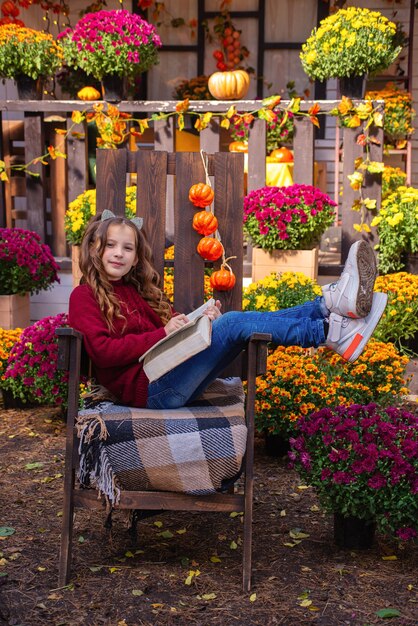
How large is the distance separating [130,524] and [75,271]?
102 inches

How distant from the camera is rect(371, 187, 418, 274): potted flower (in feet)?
17.2

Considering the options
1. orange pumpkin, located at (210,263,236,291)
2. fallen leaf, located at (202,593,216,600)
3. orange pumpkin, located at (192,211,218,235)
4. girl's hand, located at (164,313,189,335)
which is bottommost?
fallen leaf, located at (202,593,216,600)

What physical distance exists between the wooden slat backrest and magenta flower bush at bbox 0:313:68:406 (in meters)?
0.94

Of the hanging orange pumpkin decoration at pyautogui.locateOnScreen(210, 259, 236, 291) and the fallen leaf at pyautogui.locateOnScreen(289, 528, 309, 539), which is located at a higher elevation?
the hanging orange pumpkin decoration at pyautogui.locateOnScreen(210, 259, 236, 291)

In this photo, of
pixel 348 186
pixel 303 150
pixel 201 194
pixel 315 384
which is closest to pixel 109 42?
pixel 303 150

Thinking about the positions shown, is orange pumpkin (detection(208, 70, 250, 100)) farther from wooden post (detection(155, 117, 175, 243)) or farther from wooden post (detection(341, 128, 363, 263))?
wooden post (detection(341, 128, 363, 263))

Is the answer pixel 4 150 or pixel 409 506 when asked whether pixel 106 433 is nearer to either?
pixel 409 506

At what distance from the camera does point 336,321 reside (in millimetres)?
2883

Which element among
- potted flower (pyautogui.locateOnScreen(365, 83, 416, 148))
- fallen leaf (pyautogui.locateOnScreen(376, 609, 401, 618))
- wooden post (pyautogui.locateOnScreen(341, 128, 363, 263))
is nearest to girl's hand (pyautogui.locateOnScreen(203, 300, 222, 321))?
fallen leaf (pyautogui.locateOnScreen(376, 609, 401, 618))

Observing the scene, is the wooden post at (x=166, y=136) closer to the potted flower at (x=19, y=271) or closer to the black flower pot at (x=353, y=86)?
the potted flower at (x=19, y=271)

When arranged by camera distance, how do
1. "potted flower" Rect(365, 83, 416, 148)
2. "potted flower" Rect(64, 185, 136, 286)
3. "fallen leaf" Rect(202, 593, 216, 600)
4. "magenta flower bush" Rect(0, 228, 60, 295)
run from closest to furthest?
"fallen leaf" Rect(202, 593, 216, 600)
"magenta flower bush" Rect(0, 228, 60, 295)
"potted flower" Rect(64, 185, 136, 286)
"potted flower" Rect(365, 83, 416, 148)

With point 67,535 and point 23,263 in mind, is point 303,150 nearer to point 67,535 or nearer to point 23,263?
point 23,263

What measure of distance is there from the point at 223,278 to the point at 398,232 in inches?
89.5

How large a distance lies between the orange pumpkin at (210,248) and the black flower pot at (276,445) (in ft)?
3.04
